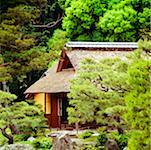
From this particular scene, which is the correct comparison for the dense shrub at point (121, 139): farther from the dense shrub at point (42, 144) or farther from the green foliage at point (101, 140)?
the dense shrub at point (42, 144)

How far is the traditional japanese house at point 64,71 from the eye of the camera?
1992 centimetres

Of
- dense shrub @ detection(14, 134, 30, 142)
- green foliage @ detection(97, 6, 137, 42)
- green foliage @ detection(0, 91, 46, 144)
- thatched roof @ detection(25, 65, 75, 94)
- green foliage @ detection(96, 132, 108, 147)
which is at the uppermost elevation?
green foliage @ detection(97, 6, 137, 42)

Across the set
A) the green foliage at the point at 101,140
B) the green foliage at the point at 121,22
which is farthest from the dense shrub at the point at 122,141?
the green foliage at the point at 121,22

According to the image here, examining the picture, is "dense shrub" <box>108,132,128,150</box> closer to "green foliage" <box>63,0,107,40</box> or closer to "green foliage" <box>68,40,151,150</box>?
"green foliage" <box>68,40,151,150</box>

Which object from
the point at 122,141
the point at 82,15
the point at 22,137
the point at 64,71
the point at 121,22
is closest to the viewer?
the point at 122,141

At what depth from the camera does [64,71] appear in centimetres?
2078

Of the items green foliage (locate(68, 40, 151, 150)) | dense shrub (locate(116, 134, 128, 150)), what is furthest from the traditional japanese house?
dense shrub (locate(116, 134, 128, 150))

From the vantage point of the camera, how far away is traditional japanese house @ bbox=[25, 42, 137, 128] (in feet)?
65.4


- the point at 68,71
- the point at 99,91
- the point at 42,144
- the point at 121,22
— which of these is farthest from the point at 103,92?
the point at 121,22

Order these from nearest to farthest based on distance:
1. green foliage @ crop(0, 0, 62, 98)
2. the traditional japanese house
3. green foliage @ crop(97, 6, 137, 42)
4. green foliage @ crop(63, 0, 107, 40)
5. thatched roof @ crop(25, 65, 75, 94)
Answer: green foliage @ crop(0, 0, 62, 98) < thatched roof @ crop(25, 65, 75, 94) < the traditional japanese house < green foliage @ crop(97, 6, 137, 42) < green foliage @ crop(63, 0, 107, 40)

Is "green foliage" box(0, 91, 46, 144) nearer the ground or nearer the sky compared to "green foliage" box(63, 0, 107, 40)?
nearer the ground

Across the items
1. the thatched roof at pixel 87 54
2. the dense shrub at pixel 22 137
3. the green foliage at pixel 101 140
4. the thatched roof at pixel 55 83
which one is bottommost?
the dense shrub at pixel 22 137

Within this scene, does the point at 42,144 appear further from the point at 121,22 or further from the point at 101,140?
the point at 121,22

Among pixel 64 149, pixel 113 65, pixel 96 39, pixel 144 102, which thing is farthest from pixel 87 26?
pixel 144 102
